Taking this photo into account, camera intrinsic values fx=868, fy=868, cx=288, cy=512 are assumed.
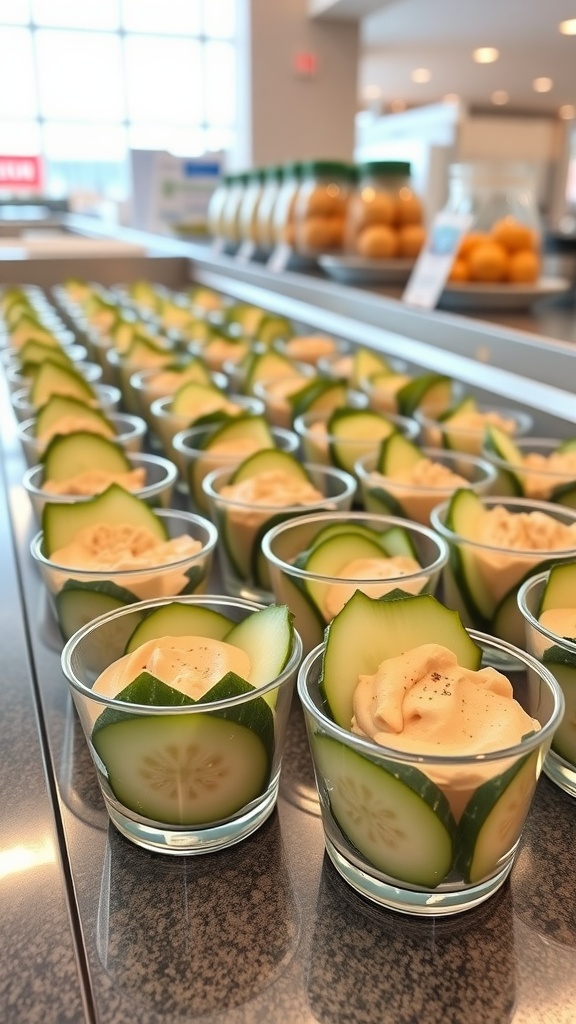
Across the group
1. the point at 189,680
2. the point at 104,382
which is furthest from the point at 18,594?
the point at 104,382

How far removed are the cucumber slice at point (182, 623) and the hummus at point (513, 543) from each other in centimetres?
27

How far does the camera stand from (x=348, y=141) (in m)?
4.82

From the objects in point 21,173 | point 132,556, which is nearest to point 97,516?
point 132,556

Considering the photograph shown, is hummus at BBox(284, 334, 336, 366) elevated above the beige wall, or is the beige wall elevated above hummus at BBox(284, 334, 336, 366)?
the beige wall

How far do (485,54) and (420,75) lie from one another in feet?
5.51

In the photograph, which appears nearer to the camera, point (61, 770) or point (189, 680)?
point (189, 680)

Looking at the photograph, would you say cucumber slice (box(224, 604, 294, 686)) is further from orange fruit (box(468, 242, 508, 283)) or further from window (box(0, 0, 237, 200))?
window (box(0, 0, 237, 200))

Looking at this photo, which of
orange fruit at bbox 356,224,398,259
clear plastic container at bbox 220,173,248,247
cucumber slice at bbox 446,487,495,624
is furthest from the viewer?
clear plastic container at bbox 220,173,248,247

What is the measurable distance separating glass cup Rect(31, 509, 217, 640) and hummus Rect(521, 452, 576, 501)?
41cm

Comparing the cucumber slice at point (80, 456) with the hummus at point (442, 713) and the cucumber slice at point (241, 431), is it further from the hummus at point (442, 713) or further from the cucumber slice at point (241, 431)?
the hummus at point (442, 713)

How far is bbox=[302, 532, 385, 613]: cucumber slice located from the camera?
0.78m

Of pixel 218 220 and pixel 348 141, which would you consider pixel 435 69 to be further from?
pixel 218 220

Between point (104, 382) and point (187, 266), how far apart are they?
4.29ft

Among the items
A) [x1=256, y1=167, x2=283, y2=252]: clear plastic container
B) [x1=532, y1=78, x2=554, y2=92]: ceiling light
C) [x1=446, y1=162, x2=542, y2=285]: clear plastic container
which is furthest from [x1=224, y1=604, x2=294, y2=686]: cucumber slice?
[x1=532, y1=78, x2=554, y2=92]: ceiling light
